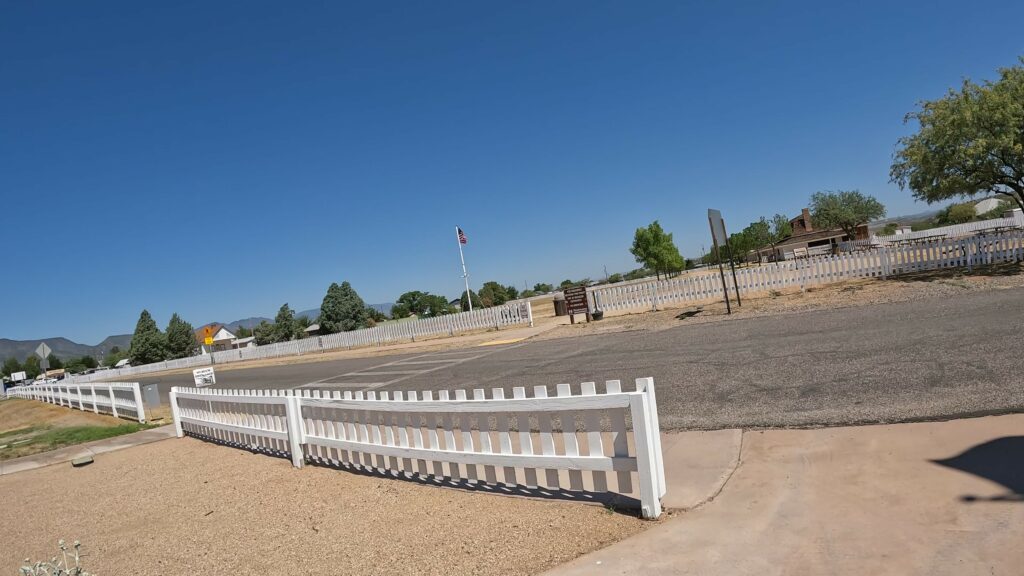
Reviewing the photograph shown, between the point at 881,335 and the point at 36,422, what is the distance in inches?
885

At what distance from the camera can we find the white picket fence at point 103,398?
571 inches

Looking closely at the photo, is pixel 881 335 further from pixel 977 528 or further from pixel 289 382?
pixel 289 382

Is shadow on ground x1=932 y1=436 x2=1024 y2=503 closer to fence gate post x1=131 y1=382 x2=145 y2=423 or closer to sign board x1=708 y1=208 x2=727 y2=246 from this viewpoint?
sign board x1=708 y1=208 x2=727 y2=246

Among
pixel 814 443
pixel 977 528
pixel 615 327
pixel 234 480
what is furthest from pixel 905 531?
pixel 615 327

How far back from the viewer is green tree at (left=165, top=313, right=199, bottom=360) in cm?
7169

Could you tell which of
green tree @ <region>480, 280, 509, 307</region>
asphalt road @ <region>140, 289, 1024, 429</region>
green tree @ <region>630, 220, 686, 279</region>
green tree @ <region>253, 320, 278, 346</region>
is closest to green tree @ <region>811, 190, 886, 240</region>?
green tree @ <region>630, 220, 686, 279</region>

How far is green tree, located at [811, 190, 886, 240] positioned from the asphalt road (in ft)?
182

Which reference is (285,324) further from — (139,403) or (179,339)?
(139,403)

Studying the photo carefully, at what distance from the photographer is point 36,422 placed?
17.7 m

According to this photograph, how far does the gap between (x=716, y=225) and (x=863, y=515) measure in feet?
43.6

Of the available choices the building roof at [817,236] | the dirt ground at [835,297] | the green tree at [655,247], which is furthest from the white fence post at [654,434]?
the building roof at [817,236]

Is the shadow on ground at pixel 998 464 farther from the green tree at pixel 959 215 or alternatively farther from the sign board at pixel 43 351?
the green tree at pixel 959 215

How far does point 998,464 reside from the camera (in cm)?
377

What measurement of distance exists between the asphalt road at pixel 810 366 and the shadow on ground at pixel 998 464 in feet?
2.95
